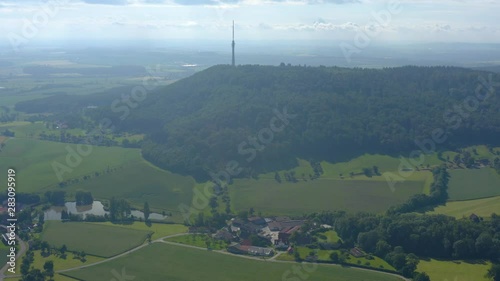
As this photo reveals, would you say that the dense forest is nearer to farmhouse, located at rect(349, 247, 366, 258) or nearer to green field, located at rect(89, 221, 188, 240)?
green field, located at rect(89, 221, 188, 240)

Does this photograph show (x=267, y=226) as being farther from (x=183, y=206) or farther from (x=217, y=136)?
(x=217, y=136)

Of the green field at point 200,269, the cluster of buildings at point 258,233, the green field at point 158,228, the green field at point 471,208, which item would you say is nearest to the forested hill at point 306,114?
the green field at point 158,228

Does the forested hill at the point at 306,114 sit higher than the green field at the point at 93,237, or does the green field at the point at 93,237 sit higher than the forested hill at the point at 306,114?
the forested hill at the point at 306,114

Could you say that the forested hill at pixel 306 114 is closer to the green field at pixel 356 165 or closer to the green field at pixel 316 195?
the green field at pixel 356 165

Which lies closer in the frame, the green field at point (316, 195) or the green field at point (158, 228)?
the green field at point (158, 228)

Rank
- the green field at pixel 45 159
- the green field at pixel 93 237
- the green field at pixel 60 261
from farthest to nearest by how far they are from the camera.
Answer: the green field at pixel 45 159
the green field at pixel 93 237
the green field at pixel 60 261

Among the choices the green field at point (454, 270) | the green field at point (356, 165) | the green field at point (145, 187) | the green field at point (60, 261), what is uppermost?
the green field at point (356, 165)

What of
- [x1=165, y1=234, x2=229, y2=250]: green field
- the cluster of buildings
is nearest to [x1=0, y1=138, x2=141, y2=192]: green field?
[x1=165, y1=234, x2=229, y2=250]: green field
